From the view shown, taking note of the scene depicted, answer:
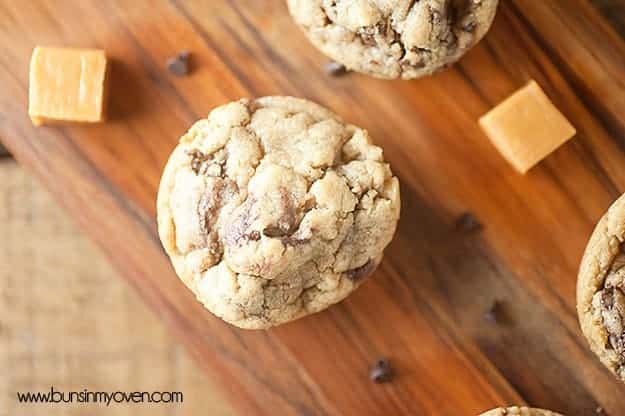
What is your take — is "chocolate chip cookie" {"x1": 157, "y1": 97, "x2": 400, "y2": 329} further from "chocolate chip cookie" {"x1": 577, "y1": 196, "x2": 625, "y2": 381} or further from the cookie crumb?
"chocolate chip cookie" {"x1": 577, "y1": 196, "x2": 625, "y2": 381}

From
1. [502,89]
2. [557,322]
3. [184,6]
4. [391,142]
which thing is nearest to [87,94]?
[184,6]

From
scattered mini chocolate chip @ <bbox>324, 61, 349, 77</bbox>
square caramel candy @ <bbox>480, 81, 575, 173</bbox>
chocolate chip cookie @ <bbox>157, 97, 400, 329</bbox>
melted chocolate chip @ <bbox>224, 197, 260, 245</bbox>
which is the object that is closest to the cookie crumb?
square caramel candy @ <bbox>480, 81, 575, 173</bbox>

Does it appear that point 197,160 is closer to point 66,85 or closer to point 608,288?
point 66,85

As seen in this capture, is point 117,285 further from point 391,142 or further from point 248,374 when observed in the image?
point 391,142

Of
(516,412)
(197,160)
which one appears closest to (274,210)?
(197,160)

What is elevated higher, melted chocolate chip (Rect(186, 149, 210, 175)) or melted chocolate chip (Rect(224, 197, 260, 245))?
melted chocolate chip (Rect(186, 149, 210, 175))
